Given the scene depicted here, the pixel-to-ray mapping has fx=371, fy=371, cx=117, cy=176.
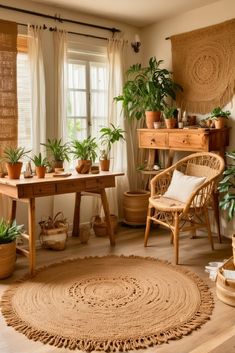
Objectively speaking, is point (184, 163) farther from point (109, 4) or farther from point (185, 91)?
point (109, 4)

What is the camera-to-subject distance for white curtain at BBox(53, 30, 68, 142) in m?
3.81

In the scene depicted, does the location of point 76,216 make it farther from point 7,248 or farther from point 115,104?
point 115,104

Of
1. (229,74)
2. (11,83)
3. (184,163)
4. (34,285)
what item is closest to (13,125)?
(11,83)

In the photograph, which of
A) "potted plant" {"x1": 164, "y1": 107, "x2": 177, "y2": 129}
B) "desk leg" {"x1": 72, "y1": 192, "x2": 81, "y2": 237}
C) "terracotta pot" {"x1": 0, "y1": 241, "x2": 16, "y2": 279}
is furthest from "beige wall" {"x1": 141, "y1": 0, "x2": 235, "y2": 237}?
"terracotta pot" {"x1": 0, "y1": 241, "x2": 16, "y2": 279}

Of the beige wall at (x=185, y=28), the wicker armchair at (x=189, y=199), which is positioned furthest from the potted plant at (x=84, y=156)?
the beige wall at (x=185, y=28)

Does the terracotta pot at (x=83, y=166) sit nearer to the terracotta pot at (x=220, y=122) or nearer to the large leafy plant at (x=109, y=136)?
the large leafy plant at (x=109, y=136)

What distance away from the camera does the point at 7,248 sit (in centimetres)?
285

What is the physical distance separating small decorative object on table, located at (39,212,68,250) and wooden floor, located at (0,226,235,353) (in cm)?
7

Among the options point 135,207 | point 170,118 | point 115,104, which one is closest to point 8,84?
point 115,104

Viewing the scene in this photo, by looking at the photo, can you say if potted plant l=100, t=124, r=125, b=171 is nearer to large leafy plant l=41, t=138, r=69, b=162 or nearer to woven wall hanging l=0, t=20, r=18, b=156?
large leafy plant l=41, t=138, r=69, b=162

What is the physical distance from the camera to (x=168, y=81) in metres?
4.10

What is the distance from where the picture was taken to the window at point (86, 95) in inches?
161

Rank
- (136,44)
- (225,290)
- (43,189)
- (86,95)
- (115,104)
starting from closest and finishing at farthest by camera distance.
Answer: (225,290) → (43,189) → (86,95) → (115,104) → (136,44)

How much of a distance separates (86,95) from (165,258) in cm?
204
